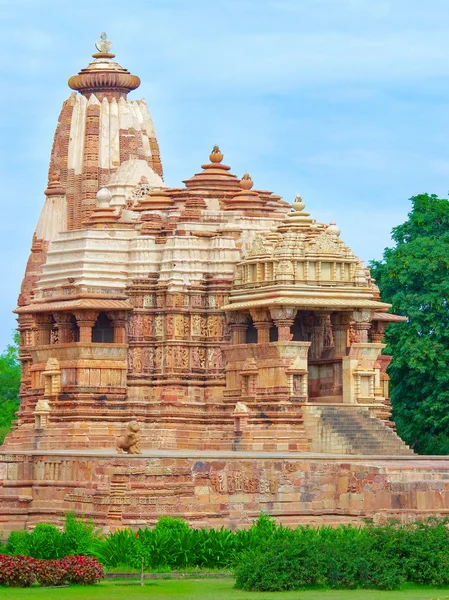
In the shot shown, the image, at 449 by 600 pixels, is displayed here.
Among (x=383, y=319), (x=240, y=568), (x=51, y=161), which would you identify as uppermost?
(x=51, y=161)

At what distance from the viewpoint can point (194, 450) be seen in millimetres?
59594

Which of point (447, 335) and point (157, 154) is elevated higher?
point (157, 154)

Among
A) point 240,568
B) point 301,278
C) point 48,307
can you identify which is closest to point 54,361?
point 48,307

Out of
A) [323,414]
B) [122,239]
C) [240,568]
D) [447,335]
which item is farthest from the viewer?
[447,335]

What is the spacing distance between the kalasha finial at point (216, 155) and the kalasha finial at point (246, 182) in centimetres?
116

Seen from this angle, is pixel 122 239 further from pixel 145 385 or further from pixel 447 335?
pixel 447 335

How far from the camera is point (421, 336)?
2709 inches

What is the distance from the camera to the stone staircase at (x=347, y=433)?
5750cm

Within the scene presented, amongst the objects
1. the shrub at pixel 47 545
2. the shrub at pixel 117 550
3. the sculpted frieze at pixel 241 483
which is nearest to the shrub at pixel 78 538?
the shrub at pixel 47 545

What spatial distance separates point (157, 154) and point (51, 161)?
335 centimetres

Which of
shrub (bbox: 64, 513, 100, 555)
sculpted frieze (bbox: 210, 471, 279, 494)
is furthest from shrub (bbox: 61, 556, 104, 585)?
sculpted frieze (bbox: 210, 471, 279, 494)

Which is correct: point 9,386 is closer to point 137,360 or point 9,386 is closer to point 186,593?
point 137,360

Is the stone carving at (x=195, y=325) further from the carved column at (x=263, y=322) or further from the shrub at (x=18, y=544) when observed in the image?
the shrub at (x=18, y=544)

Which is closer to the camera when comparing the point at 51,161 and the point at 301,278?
the point at 301,278
